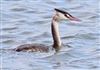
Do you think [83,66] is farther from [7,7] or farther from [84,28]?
[7,7]

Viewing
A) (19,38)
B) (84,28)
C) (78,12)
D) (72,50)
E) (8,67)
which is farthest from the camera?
(78,12)

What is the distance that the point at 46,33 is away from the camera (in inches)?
512

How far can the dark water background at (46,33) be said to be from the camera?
34.2 ft

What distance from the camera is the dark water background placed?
10438 millimetres

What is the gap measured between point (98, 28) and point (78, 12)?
1.97 metres

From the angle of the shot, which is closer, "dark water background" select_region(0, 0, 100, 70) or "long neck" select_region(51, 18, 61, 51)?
"dark water background" select_region(0, 0, 100, 70)

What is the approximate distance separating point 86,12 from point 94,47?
348 centimetres

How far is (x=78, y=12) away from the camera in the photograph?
15086 mm

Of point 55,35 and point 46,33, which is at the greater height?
point 55,35

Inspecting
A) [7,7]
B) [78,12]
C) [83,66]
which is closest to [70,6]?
[78,12]

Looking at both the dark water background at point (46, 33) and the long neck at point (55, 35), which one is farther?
the long neck at point (55, 35)

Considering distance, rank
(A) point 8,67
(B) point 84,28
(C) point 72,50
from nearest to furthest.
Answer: (A) point 8,67, (C) point 72,50, (B) point 84,28

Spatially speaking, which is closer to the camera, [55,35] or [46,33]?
[55,35]

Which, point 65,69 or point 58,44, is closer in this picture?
point 65,69
